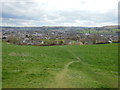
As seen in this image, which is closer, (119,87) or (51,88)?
(51,88)

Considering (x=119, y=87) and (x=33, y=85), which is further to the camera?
(x=119, y=87)

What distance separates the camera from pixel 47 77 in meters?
9.98

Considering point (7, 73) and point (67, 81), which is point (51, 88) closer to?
point (67, 81)

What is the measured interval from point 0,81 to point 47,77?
3112 mm

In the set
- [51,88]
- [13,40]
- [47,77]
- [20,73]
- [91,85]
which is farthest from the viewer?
[13,40]

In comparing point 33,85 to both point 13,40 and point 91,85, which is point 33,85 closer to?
point 91,85

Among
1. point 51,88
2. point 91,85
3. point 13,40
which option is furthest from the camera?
point 13,40

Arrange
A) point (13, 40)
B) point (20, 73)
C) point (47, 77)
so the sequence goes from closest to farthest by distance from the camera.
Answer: point (47, 77) < point (20, 73) < point (13, 40)

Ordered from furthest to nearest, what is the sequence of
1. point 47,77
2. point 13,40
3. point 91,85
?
1. point 13,40
2. point 47,77
3. point 91,85

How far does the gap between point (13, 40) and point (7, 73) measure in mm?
43122

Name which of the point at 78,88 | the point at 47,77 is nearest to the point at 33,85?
the point at 47,77

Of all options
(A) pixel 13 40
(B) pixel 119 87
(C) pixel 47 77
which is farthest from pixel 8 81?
(A) pixel 13 40

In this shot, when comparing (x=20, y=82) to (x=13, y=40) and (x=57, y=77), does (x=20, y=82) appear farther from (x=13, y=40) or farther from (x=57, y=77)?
(x=13, y=40)

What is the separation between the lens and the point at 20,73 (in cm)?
→ 1080
